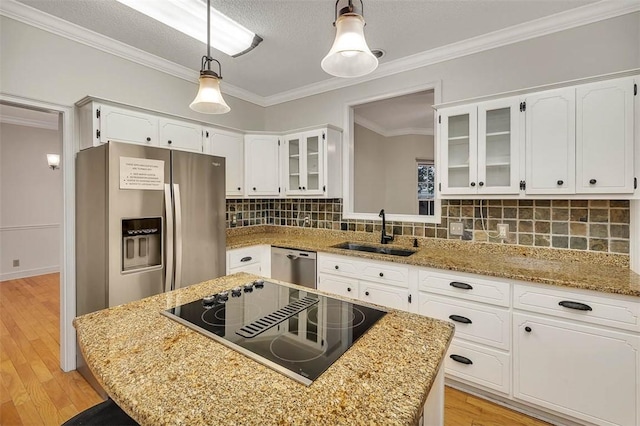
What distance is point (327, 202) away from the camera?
11.4 ft

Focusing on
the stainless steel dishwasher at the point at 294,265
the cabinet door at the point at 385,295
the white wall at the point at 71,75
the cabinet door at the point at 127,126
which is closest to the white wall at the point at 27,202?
the white wall at the point at 71,75

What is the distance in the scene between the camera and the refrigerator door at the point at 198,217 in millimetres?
2262

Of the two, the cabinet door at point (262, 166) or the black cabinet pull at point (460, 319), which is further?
the cabinet door at point (262, 166)

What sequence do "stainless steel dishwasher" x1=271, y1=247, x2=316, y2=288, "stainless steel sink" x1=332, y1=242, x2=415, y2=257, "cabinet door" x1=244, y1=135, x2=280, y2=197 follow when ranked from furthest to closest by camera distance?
"cabinet door" x1=244, y1=135, x2=280, y2=197, "stainless steel dishwasher" x1=271, y1=247, x2=316, y2=288, "stainless steel sink" x1=332, y1=242, x2=415, y2=257

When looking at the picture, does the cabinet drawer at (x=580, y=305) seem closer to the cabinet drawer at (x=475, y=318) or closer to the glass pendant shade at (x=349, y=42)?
the cabinet drawer at (x=475, y=318)

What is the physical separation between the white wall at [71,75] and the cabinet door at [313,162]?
1351mm

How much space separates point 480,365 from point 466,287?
0.53 metres

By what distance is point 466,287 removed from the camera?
1985 mm

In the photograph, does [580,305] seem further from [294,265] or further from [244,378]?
[294,265]

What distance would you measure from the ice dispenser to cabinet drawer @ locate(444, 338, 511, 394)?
2.26 m

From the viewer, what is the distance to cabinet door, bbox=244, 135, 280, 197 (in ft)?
10.9

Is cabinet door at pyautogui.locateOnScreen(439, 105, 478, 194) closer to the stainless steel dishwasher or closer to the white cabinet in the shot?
the stainless steel dishwasher

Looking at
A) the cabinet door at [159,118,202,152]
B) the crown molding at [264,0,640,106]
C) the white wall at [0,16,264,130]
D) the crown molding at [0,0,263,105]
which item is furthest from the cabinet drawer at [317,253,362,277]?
the crown molding at [0,0,263,105]

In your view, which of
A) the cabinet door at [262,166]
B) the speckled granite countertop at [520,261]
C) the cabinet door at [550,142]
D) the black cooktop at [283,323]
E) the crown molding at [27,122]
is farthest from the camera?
the crown molding at [27,122]
